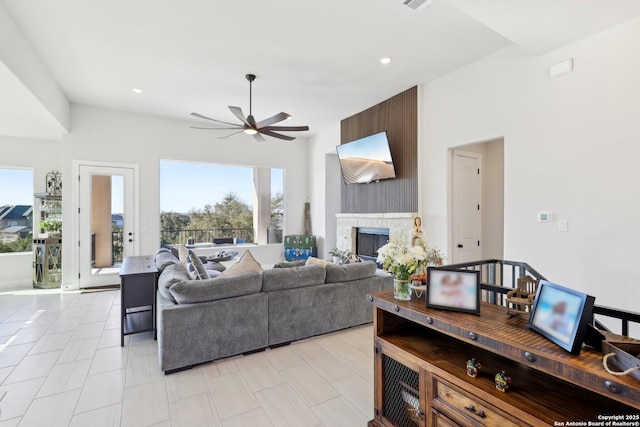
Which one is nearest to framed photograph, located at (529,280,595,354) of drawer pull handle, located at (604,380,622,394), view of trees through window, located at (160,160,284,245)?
drawer pull handle, located at (604,380,622,394)

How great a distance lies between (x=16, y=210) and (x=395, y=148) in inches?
284

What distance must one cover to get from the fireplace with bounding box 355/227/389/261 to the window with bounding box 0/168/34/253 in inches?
253

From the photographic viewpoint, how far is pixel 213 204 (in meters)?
7.96

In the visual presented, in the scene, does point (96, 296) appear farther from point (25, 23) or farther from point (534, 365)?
point (534, 365)

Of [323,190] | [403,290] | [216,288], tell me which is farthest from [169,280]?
[323,190]

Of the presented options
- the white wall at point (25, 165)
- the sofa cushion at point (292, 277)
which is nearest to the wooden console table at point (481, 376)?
the sofa cushion at point (292, 277)

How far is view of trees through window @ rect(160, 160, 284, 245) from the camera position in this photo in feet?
24.0

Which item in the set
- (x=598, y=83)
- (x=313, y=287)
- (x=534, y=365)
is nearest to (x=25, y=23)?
(x=313, y=287)

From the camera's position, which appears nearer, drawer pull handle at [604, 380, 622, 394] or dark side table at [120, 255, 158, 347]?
drawer pull handle at [604, 380, 622, 394]

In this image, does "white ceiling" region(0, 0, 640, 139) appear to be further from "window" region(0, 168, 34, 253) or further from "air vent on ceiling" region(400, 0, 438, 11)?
"window" region(0, 168, 34, 253)

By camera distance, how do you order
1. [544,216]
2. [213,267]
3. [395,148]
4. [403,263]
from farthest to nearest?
[395,148], [213,267], [544,216], [403,263]

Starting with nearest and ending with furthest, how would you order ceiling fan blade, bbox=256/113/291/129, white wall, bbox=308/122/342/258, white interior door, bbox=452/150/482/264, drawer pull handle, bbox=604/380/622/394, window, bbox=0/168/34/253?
drawer pull handle, bbox=604/380/622/394
ceiling fan blade, bbox=256/113/291/129
white interior door, bbox=452/150/482/264
window, bbox=0/168/34/253
white wall, bbox=308/122/342/258

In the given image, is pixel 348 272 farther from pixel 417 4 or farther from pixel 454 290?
pixel 417 4

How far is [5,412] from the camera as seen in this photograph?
82.7 inches
